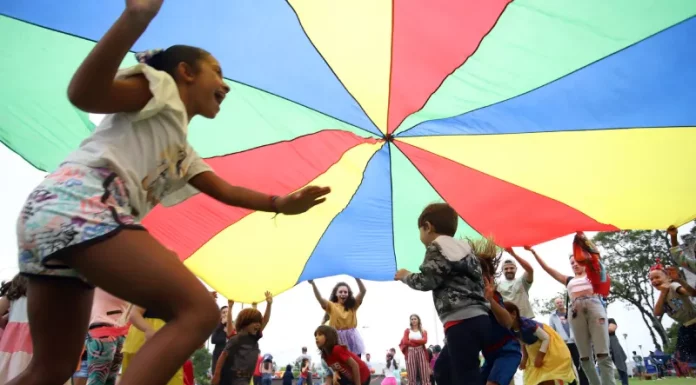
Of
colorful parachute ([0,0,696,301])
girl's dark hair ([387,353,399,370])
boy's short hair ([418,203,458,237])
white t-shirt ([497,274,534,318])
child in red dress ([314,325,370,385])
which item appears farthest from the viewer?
girl's dark hair ([387,353,399,370])

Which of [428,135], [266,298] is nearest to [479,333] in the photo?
[428,135]

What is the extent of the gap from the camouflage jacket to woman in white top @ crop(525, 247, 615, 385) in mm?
1942

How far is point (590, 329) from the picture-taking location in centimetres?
466

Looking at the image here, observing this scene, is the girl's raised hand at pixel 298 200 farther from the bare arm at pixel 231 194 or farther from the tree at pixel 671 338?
the tree at pixel 671 338

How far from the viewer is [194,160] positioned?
177cm

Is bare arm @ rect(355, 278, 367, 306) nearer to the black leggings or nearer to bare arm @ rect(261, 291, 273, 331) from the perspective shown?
bare arm @ rect(261, 291, 273, 331)

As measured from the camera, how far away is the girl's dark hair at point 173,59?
5.41ft

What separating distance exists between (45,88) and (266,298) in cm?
247

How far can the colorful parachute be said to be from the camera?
3.47 metres

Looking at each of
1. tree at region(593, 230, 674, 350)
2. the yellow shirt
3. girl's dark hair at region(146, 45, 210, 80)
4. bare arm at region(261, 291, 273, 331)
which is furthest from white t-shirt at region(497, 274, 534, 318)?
tree at region(593, 230, 674, 350)

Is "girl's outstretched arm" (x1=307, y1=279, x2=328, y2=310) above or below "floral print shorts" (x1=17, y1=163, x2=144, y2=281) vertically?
above

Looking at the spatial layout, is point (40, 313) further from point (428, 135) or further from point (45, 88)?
point (428, 135)

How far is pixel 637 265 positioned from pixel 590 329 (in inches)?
914

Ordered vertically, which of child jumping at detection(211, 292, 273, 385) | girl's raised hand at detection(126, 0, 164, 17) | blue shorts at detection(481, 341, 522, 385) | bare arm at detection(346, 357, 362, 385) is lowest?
blue shorts at detection(481, 341, 522, 385)
